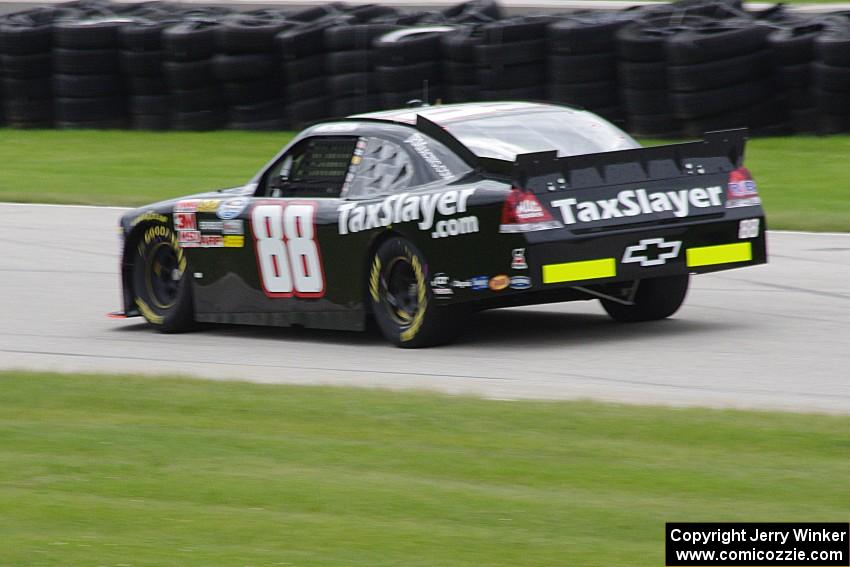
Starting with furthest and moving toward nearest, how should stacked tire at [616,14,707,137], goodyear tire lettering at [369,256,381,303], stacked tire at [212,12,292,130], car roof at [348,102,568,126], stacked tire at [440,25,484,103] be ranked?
stacked tire at [212,12,292,130] < stacked tire at [440,25,484,103] < stacked tire at [616,14,707,137] < car roof at [348,102,568,126] < goodyear tire lettering at [369,256,381,303]

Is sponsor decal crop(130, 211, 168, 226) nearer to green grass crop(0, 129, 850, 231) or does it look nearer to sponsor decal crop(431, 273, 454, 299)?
sponsor decal crop(431, 273, 454, 299)

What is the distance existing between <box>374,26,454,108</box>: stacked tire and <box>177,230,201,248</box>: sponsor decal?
9103mm

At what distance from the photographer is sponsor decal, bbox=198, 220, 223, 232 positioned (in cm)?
1058

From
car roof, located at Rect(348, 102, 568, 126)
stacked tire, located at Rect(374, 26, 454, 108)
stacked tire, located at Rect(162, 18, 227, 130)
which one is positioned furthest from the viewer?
stacked tire, located at Rect(162, 18, 227, 130)

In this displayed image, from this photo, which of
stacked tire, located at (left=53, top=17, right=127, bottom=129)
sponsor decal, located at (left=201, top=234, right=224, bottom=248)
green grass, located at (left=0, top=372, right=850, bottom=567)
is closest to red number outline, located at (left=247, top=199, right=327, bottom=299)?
sponsor decal, located at (left=201, top=234, right=224, bottom=248)

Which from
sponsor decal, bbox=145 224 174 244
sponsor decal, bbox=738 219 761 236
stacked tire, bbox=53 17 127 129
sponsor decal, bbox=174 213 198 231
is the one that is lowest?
stacked tire, bbox=53 17 127 129

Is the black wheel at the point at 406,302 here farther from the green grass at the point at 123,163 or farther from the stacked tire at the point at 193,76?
the stacked tire at the point at 193,76

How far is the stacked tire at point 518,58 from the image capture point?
19.2m

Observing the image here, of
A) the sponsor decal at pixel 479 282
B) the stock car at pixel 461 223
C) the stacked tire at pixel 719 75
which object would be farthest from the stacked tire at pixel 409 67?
the sponsor decal at pixel 479 282

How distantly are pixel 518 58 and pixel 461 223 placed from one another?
1057cm

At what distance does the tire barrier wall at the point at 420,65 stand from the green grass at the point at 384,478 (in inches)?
427

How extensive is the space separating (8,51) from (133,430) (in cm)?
1596

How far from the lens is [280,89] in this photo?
70.3 ft

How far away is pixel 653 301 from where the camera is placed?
1012 cm
